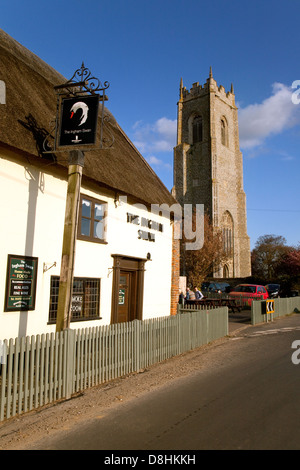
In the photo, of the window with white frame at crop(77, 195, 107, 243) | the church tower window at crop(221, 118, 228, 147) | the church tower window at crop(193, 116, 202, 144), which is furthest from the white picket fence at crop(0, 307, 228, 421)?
the church tower window at crop(221, 118, 228, 147)

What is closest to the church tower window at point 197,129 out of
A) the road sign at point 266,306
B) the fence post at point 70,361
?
the road sign at point 266,306

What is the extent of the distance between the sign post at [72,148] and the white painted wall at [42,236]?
1.18m

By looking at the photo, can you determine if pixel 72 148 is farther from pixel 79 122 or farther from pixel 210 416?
pixel 210 416

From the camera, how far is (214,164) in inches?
2061

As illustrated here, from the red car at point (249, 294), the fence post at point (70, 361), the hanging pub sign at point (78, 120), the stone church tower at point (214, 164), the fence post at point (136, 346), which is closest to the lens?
the fence post at point (70, 361)

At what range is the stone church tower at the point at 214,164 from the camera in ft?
169

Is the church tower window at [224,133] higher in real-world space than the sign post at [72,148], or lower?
higher

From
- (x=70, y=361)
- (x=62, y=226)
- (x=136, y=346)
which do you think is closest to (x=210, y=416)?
(x=70, y=361)

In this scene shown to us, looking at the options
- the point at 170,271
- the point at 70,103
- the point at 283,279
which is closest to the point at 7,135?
the point at 70,103

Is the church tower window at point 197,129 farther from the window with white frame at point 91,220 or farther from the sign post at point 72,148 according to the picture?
the sign post at point 72,148

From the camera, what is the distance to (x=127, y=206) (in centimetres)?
1206

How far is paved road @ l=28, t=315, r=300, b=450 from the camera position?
422cm
